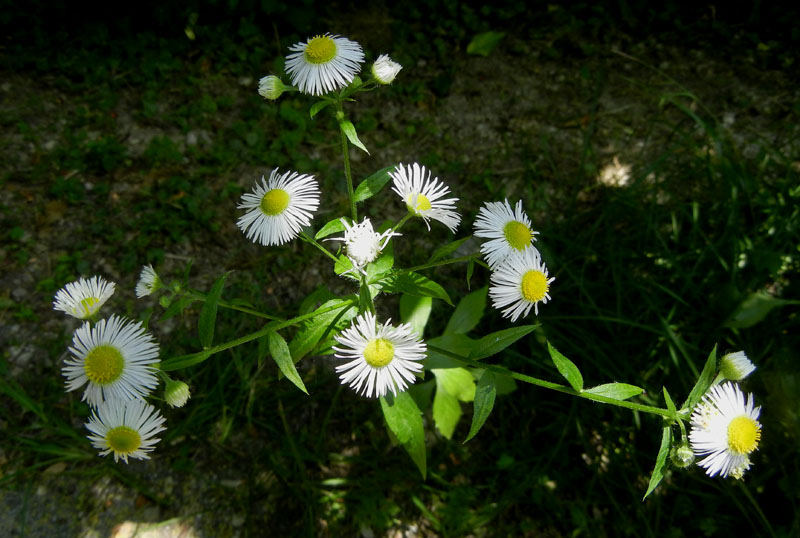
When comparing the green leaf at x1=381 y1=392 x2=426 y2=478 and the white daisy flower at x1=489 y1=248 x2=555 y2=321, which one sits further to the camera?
the green leaf at x1=381 y1=392 x2=426 y2=478

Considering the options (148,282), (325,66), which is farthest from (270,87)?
(148,282)

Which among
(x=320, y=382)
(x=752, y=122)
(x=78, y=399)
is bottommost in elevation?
(x=78, y=399)

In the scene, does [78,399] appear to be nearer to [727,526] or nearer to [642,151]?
[727,526]

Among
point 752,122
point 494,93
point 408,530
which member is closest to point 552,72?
point 494,93

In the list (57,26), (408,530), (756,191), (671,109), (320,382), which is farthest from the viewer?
(671,109)

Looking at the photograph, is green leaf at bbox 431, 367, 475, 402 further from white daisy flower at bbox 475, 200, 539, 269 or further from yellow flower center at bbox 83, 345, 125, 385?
yellow flower center at bbox 83, 345, 125, 385

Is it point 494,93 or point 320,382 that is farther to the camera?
point 494,93

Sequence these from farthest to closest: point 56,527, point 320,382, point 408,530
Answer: point 320,382 → point 408,530 → point 56,527

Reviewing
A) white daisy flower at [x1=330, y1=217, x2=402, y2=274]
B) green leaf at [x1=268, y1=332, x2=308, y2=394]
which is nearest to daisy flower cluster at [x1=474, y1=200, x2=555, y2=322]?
white daisy flower at [x1=330, y1=217, x2=402, y2=274]
